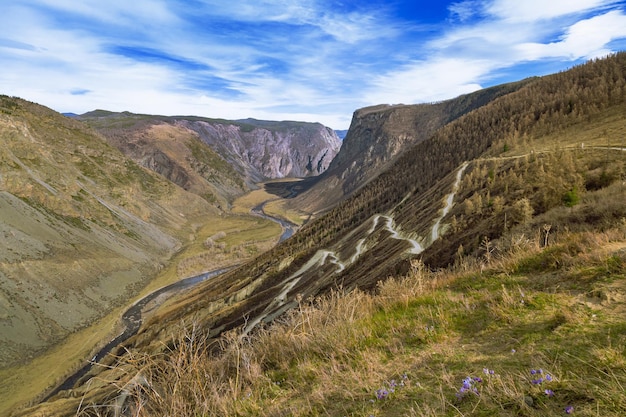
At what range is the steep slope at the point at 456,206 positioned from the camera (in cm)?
2633

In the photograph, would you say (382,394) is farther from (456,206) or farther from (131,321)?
(131,321)

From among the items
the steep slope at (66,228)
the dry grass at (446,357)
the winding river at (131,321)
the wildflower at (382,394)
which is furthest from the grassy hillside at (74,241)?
the wildflower at (382,394)

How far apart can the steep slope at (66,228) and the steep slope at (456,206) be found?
53.5 ft

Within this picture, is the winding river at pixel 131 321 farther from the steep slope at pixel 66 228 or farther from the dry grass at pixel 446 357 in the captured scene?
the dry grass at pixel 446 357

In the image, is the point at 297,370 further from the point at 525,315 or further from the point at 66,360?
the point at 66,360

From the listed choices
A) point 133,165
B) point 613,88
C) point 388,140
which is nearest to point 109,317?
point 613,88

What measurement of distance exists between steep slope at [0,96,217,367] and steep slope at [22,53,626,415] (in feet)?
53.5

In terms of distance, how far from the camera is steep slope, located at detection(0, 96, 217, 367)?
61562 millimetres

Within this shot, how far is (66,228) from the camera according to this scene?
8762cm

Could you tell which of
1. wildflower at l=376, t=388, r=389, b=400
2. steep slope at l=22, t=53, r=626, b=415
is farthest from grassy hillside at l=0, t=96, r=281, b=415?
wildflower at l=376, t=388, r=389, b=400

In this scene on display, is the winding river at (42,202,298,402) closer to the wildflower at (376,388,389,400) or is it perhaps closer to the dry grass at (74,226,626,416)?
the dry grass at (74,226,626,416)

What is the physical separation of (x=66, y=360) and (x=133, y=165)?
418ft

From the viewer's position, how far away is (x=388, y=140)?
199 m

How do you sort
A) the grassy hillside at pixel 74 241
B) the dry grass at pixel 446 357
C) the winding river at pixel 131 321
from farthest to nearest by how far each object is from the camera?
the grassy hillside at pixel 74 241 → the winding river at pixel 131 321 → the dry grass at pixel 446 357
